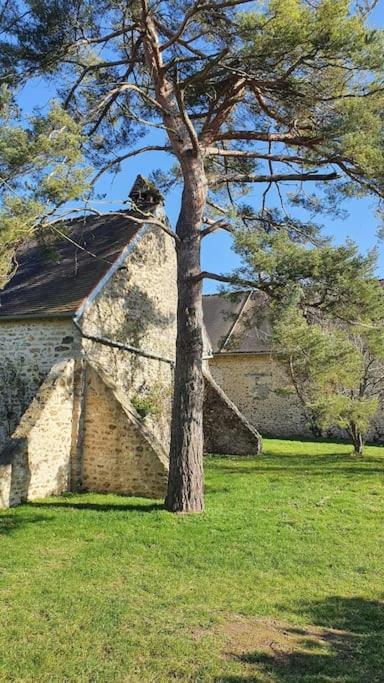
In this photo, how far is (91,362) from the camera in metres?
10.3

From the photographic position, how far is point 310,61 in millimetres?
8203

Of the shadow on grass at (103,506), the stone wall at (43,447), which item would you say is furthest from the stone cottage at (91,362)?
the shadow on grass at (103,506)

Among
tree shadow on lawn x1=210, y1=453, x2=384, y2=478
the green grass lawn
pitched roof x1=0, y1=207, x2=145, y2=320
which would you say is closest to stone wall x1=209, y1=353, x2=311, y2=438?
tree shadow on lawn x1=210, y1=453, x2=384, y2=478

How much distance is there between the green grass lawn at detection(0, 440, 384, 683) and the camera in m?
3.96

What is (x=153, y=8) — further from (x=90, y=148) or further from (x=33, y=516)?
(x=33, y=516)

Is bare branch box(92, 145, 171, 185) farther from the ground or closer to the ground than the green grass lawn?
farther from the ground

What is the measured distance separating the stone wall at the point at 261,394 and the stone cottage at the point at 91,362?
8231mm

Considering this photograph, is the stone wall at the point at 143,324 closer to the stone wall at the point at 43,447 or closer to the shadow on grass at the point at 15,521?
the stone wall at the point at 43,447

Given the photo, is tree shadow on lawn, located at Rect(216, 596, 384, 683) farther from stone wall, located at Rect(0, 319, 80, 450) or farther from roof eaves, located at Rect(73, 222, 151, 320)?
roof eaves, located at Rect(73, 222, 151, 320)

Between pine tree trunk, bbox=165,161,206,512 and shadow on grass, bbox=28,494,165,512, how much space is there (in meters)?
0.41

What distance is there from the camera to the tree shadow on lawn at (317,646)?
3838 millimetres

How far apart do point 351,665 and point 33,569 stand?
354cm

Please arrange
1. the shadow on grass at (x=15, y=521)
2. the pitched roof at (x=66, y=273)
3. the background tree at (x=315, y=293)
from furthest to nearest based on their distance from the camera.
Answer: the pitched roof at (x=66, y=273), the background tree at (x=315, y=293), the shadow on grass at (x=15, y=521)

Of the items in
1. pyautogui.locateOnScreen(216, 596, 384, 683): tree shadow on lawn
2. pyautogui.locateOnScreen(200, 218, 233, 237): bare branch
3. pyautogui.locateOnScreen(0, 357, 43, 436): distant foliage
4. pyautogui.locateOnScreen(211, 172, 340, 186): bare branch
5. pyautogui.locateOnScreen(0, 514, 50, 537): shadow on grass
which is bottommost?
pyautogui.locateOnScreen(216, 596, 384, 683): tree shadow on lawn
